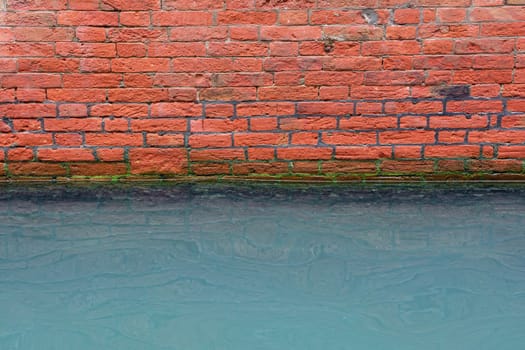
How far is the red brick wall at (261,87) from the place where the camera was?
3594 millimetres

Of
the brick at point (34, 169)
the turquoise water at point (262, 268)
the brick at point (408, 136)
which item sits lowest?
the turquoise water at point (262, 268)

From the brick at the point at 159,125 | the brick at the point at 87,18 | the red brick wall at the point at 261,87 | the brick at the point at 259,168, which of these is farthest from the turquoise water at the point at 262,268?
the brick at the point at 87,18

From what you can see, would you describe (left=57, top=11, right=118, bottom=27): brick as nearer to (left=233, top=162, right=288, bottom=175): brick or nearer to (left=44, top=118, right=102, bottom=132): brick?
(left=44, top=118, right=102, bottom=132): brick

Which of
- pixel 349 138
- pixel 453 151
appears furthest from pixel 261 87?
pixel 453 151

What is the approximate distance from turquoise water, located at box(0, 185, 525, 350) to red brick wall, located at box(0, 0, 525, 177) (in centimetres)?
22

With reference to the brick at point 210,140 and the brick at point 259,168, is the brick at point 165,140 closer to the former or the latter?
the brick at point 210,140

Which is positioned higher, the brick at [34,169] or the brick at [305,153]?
the brick at [305,153]

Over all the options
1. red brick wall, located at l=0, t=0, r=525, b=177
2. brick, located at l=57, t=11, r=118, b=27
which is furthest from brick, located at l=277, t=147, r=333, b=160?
brick, located at l=57, t=11, r=118, b=27

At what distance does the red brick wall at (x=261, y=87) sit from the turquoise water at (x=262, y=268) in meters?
0.22

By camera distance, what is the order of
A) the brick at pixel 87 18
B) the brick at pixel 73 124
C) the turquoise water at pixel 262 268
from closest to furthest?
the turquoise water at pixel 262 268, the brick at pixel 87 18, the brick at pixel 73 124

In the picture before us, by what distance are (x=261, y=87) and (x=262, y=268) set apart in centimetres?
144

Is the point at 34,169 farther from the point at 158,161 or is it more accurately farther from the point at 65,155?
the point at 158,161

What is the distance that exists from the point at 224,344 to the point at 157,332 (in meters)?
0.22

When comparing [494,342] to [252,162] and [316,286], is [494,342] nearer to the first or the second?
[316,286]
